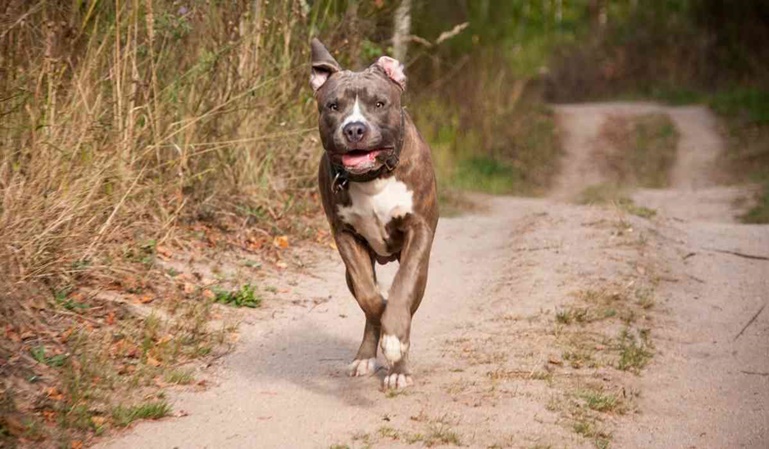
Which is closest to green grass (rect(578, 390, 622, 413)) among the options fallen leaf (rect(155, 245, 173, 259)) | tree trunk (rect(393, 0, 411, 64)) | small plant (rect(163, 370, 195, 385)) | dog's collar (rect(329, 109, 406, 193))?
dog's collar (rect(329, 109, 406, 193))

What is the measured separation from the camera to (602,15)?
38.5 metres

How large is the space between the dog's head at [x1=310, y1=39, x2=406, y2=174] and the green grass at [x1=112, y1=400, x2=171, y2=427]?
59.6 inches

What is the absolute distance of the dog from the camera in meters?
5.77

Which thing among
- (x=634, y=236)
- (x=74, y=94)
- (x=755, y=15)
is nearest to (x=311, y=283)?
(x=74, y=94)

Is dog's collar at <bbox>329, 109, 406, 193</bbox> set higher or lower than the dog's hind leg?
higher

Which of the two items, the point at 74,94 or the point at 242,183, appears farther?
the point at 242,183

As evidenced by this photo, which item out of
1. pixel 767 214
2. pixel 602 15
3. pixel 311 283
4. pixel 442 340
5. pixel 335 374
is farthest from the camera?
pixel 602 15

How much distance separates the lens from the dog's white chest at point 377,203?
239 inches

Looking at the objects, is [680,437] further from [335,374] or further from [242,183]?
[242,183]

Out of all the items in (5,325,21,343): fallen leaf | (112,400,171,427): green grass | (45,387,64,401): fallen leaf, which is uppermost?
(5,325,21,343): fallen leaf

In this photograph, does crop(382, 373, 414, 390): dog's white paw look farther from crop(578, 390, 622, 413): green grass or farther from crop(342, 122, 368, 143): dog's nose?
crop(342, 122, 368, 143): dog's nose

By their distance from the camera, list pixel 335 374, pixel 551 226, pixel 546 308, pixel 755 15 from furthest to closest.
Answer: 1. pixel 755 15
2. pixel 551 226
3. pixel 546 308
4. pixel 335 374

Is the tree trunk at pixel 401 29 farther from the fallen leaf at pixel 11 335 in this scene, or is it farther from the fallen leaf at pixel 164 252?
the fallen leaf at pixel 11 335

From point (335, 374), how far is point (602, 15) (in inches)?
1322
